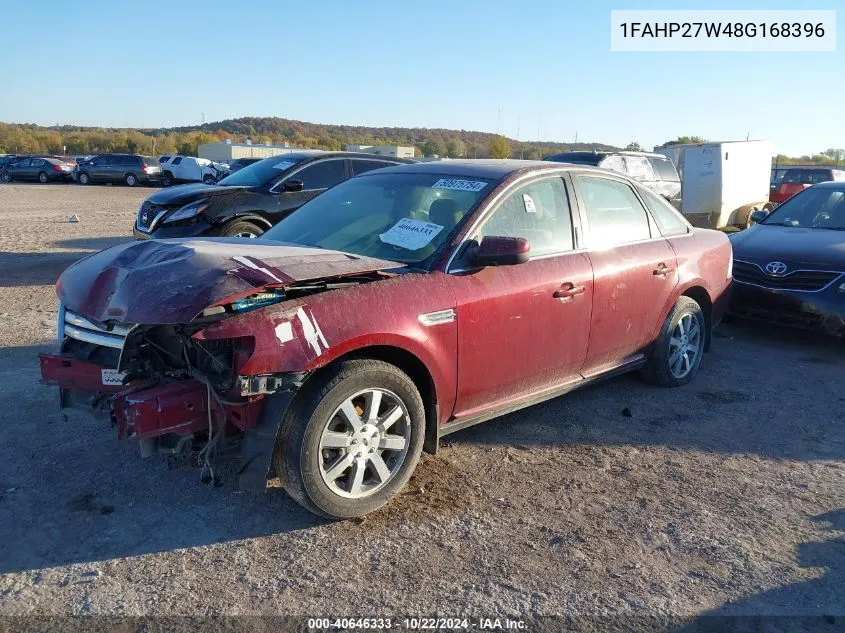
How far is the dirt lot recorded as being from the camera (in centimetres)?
304

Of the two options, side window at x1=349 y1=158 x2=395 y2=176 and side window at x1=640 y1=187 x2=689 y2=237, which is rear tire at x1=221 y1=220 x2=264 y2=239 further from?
side window at x1=640 y1=187 x2=689 y2=237

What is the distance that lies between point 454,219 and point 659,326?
6.89 ft

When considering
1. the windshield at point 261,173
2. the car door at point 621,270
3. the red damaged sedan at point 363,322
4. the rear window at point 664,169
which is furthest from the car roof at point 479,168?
the rear window at point 664,169

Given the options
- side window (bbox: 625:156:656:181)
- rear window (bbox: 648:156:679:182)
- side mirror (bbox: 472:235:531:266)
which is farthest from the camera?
rear window (bbox: 648:156:679:182)

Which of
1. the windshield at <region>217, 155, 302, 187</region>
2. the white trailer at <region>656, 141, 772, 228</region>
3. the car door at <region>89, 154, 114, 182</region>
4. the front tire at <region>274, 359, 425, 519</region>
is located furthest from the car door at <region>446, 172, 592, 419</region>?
the car door at <region>89, 154, 114, 182</region>

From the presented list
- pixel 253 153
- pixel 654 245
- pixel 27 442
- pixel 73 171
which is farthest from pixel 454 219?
pixel 253 153

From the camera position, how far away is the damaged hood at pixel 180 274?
3314mm

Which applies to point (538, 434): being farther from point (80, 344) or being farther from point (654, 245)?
point (80, 344)

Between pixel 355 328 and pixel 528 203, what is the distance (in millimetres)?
1646

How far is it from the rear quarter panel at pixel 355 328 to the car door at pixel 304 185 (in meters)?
6.20

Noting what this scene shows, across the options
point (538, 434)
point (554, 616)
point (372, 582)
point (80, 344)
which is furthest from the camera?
point (538, 434)

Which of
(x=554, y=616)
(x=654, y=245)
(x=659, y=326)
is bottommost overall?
(x=554, y=616)

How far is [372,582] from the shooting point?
3137 millimetres

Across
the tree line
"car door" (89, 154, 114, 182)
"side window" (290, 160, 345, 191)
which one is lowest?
"side window" (290, 160, 345, 191)
